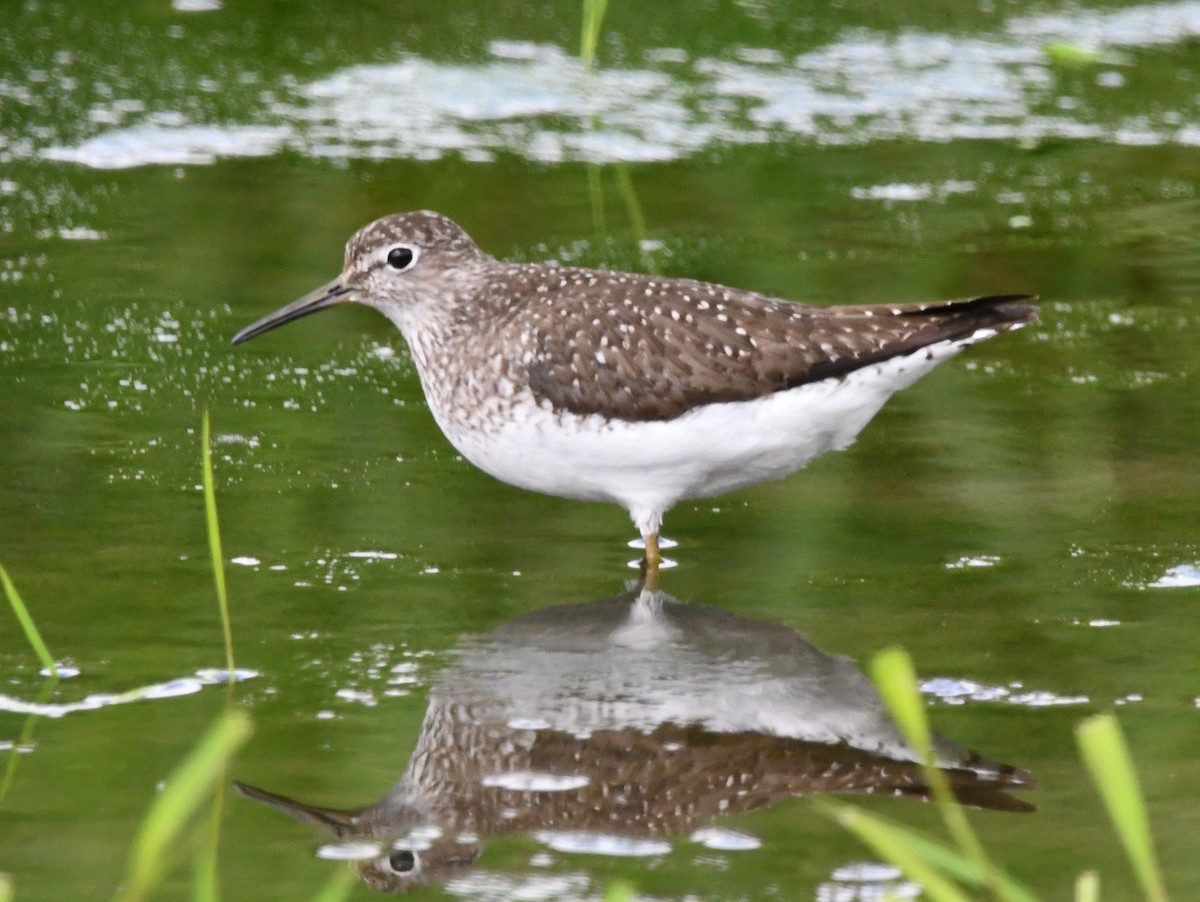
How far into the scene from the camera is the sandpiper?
5.79m

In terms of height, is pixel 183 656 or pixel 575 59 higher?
pixel 575 59

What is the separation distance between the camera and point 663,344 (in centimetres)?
595

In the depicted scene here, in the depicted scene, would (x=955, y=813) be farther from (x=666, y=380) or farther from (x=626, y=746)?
(x=666, y=380)

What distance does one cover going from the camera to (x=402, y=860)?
396 cm

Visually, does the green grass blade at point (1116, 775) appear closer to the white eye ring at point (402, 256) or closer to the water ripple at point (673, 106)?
the white eye ring at point (402, 256)

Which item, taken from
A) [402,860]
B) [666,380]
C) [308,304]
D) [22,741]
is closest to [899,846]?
[402,860]

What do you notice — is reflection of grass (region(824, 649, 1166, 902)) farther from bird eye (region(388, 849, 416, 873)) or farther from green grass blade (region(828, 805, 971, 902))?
bird eye (region(388, 849, 416, 873))

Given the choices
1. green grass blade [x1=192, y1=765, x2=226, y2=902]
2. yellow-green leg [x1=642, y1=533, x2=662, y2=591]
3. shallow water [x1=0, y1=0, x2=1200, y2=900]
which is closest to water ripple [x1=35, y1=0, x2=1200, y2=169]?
shallow water [x1=0, y1=0, x2=1200, y2=900]

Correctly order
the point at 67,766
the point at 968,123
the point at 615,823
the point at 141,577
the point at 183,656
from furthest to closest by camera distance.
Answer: the point at 968,123 < the point at 141,577 < the point at 183,656 < the point at 67,766 < the point at 615,823

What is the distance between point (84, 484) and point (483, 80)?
4.90 metres

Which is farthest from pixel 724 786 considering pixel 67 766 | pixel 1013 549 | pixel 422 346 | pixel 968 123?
pixel 968 123

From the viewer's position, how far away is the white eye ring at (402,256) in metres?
6.58

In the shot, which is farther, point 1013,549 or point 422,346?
point 422,346

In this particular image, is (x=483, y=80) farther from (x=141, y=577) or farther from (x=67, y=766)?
(x=67, y=766)
